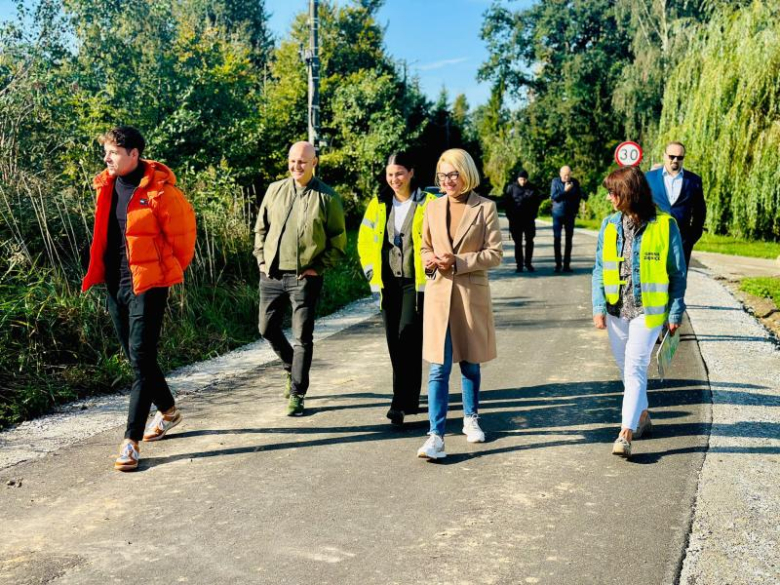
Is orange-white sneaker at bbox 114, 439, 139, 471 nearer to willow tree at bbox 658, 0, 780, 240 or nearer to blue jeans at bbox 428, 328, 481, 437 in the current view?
blue jeans at bbox 428, 328, 481, 437

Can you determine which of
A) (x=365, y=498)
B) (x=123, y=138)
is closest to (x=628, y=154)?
(x=123, y=138)

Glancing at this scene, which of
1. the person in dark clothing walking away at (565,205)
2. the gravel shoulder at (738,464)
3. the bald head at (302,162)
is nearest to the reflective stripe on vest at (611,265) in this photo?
the gravel shoulder at (738,464)

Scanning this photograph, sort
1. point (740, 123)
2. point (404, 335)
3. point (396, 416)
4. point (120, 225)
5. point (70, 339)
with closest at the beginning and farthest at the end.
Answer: point (120, 225) → point (396, 416) → point (404, 335) → point (70, 339) → point (740, 123)

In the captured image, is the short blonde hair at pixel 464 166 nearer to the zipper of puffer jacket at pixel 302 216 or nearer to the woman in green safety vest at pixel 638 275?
the woman in green safety vest at pixel 638 275

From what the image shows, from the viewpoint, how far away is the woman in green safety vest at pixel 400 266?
5.60 metres

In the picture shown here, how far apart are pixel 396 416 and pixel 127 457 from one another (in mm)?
1816

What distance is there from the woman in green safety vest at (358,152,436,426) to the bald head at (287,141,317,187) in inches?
22.0

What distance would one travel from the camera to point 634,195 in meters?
4.93

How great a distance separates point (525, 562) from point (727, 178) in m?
17.6

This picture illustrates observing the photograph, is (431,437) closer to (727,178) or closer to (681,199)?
(681,199)

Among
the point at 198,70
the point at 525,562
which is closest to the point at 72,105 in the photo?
the point at 198,70

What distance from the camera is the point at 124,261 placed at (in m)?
4.97

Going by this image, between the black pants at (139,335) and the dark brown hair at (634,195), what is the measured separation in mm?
2907

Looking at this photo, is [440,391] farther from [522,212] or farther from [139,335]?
[522,212]
